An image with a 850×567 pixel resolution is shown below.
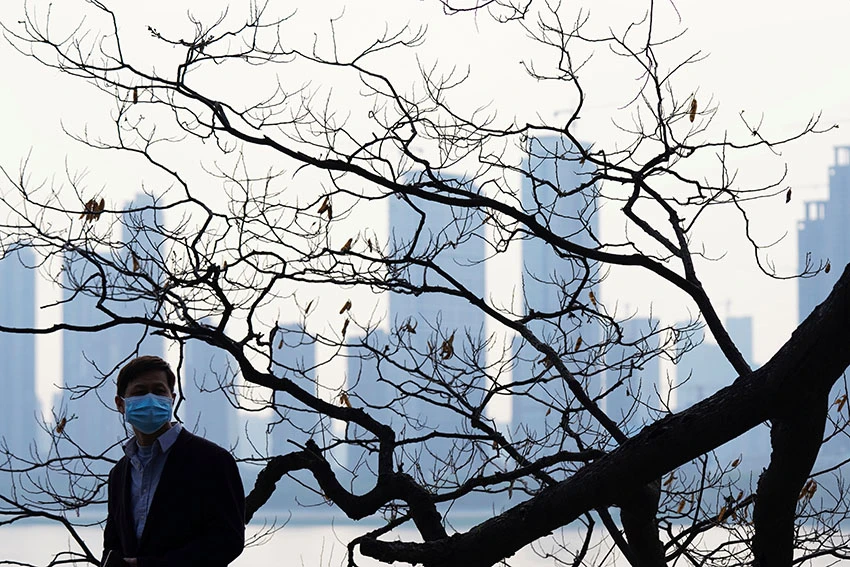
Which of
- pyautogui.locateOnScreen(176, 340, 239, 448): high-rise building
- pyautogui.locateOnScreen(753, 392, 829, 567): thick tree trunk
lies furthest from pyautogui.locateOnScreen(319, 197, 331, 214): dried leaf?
pyautogui.locateOnScreen(753, 392, 829, 567): thick tree trunk

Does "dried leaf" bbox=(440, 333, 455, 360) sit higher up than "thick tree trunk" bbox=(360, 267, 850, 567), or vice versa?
"dried leaf" bbox=(440, 333, 455, 360)

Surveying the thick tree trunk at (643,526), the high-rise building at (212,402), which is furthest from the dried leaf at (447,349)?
the thick tree trunk at (643,526)

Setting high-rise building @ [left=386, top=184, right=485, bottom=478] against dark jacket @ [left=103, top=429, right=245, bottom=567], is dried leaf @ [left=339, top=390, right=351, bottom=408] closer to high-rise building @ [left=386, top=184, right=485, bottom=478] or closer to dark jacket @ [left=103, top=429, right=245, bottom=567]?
high-rise building @ [left=386, top=184, right=485, bottom=478]

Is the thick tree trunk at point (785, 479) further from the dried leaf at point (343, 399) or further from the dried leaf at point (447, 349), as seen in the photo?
the dried leaf at point (343, 399)

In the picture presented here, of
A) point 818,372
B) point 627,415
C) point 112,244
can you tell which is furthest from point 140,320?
point 627,415

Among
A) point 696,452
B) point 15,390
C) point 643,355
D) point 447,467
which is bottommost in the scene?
point 696,452

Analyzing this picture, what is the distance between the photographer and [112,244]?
13.8 ft

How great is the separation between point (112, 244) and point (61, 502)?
3.79 ft

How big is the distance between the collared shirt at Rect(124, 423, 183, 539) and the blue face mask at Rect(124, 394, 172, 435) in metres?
0.04

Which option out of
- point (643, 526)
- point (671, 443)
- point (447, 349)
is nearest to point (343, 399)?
point (447, 349)

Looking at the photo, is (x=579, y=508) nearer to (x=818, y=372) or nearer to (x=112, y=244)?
(x=818, y=372)

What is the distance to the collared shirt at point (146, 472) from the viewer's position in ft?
7.06

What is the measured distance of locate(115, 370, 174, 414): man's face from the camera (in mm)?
2250

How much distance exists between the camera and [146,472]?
85.3 inches
